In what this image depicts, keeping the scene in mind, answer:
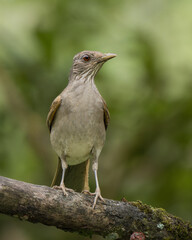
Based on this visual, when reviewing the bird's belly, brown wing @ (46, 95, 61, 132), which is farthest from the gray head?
the bird's belly

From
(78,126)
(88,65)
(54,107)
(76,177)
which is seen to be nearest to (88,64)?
(88,65)

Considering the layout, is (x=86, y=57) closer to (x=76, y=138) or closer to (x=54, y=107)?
(x=54, y=107)

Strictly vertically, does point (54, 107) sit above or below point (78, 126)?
above

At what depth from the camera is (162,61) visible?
7.39 metres

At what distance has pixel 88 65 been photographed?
6.17m

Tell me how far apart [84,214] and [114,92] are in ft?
10.4

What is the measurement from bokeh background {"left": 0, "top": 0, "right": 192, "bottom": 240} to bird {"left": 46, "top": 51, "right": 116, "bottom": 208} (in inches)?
34.3

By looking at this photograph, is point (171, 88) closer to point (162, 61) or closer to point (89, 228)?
point (162, 61)

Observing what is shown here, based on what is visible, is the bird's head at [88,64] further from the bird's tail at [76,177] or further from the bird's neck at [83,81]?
the bird's tail at [76,177]

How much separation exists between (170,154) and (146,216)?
8.36 ft

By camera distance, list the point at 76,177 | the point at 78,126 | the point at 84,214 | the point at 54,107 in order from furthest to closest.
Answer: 1. the point at 76,177
2. the point at 54,107
3. the point at 78,126
4. the point at 84,214

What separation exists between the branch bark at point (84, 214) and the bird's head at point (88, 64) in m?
1.87

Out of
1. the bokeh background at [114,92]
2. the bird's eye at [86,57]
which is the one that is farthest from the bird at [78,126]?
the bokeh background at [114,92]

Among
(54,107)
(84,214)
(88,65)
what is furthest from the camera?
(88,65)
